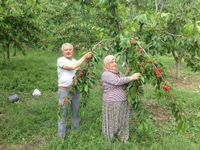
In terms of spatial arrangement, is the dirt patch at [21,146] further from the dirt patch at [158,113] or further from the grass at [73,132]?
the dirt patch at [158,113]

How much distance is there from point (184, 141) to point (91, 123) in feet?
5.89

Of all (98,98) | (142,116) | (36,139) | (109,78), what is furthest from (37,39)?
(142,116)

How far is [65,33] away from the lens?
7055 mm

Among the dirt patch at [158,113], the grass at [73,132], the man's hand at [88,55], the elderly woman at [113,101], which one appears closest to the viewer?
the man's hand at [88,55]

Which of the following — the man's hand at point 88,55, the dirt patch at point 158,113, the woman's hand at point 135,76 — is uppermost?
the man's hand at point 88,55

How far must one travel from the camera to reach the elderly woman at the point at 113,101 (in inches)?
119

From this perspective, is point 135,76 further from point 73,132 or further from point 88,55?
point 73,132

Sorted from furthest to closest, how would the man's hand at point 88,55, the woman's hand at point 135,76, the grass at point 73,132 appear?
1. the grass at point 73,132
2. the man's hand at point 88,55
3. the woman's hand at point 135,76

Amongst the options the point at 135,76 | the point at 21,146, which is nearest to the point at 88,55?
the point at 135,76

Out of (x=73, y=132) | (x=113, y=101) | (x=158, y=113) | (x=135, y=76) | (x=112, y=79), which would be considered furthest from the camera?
(x=158, y=113)

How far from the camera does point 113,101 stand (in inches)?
123

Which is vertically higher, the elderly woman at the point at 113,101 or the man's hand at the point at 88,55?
the man's hand at the point at 88,55

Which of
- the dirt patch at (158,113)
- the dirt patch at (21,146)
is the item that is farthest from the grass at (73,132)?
the dirt patch at (158,113)

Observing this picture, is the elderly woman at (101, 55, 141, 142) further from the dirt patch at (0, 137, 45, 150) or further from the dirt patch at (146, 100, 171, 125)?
the dirt patch at (146, 100, 171, 125)
